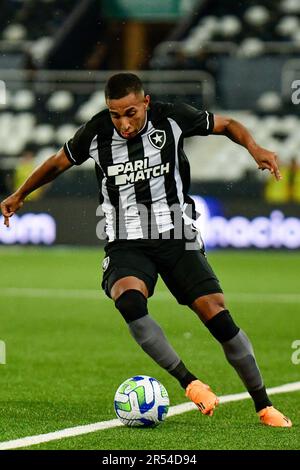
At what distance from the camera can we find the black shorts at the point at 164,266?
621 cm

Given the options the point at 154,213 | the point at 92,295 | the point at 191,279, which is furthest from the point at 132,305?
the point at 92,295

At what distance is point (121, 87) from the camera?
6027mm

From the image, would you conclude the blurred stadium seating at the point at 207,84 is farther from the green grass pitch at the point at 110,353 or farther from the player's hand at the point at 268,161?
the player's hand at the point at 268,161

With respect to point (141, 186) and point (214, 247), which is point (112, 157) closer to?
point (141, 186)

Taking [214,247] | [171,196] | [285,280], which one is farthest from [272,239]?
[171,196]

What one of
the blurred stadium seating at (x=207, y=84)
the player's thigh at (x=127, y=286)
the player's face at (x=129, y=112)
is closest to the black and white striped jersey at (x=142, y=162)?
the player's face at (x=129, y=112)

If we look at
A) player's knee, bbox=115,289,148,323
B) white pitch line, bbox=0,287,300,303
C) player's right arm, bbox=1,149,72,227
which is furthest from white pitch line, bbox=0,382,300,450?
white pitch line, bbox=0,287,300,303

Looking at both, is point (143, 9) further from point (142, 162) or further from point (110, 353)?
point (142, 162)

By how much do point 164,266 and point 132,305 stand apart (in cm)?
37

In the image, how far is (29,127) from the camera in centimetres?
2192

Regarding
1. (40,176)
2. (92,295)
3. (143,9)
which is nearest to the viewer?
(40,176)

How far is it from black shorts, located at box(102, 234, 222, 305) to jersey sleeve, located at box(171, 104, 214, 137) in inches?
23.0

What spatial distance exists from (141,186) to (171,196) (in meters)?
0.18

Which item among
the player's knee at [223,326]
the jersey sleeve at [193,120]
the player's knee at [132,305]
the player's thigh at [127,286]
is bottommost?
the player's knee at [223,326]
